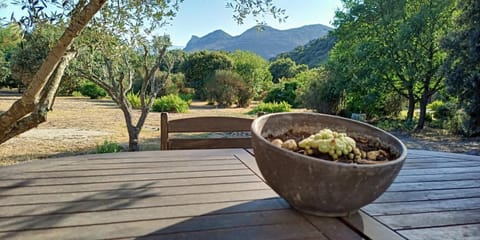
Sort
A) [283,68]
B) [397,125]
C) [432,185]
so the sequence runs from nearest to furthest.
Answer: [432,185], [397,125], [283,68]

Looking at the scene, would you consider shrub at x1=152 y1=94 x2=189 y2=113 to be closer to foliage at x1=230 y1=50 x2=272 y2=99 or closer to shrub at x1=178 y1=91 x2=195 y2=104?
shrub at x1=178 y1=91 x2=195 y2=104

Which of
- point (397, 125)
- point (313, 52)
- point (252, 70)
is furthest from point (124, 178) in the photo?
point (313, 52)

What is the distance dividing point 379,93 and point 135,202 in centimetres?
805

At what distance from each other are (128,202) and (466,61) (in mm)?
6660

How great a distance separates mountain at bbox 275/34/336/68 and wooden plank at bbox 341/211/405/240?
2123cm

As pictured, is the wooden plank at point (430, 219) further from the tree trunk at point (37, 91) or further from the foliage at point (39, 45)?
the foliage at point (39, 45)

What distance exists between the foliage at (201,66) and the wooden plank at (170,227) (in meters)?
13.4

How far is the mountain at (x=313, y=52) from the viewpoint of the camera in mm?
22191

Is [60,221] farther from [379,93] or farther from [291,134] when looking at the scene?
[379,93]

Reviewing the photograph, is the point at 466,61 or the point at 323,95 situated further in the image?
the point at 323,95

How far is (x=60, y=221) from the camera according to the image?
97 centimetres

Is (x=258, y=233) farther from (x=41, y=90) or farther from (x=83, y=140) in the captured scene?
(x=83, y=140)

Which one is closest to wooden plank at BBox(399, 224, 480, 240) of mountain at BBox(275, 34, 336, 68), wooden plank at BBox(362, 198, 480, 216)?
wooden plank at BBox(362, 198, 480, 216)

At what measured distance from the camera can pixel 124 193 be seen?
1.21 meters
